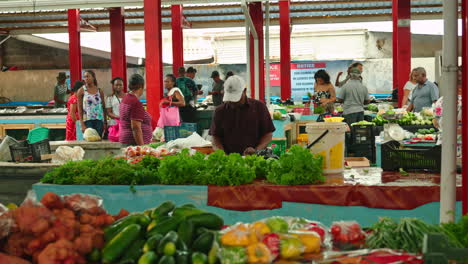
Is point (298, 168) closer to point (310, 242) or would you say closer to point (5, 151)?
point (310, 242)

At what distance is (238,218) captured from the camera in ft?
15.0

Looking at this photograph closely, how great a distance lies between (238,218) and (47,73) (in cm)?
1963

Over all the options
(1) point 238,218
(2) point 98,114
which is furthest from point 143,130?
(1) point 238,218

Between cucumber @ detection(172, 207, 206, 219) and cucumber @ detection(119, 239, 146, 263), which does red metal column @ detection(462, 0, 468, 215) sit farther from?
cucumber @ detection(119, 239, 146, 263)

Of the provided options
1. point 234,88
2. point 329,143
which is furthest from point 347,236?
point 234,88

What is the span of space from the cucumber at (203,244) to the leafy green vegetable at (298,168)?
1958 millimetres

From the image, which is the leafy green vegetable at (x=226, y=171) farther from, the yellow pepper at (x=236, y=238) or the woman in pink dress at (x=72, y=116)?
the woman in pink dress at (x=72, y=116)

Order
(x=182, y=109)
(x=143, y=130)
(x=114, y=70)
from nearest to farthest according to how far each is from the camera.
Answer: (x=143, y=130) < (x=182, y=109) < (x=114, y=70)

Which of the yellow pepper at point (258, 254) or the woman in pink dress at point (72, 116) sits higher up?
the woman in pink dress at point (72, 116)

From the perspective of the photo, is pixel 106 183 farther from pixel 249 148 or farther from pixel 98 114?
pixel 98 114

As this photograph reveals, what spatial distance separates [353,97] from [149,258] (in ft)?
28.1

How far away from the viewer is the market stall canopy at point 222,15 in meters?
19.3

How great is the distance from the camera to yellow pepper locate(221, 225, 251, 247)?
2.48m

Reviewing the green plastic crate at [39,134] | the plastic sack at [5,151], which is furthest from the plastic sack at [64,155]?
the green plastic crate at [39,134]
